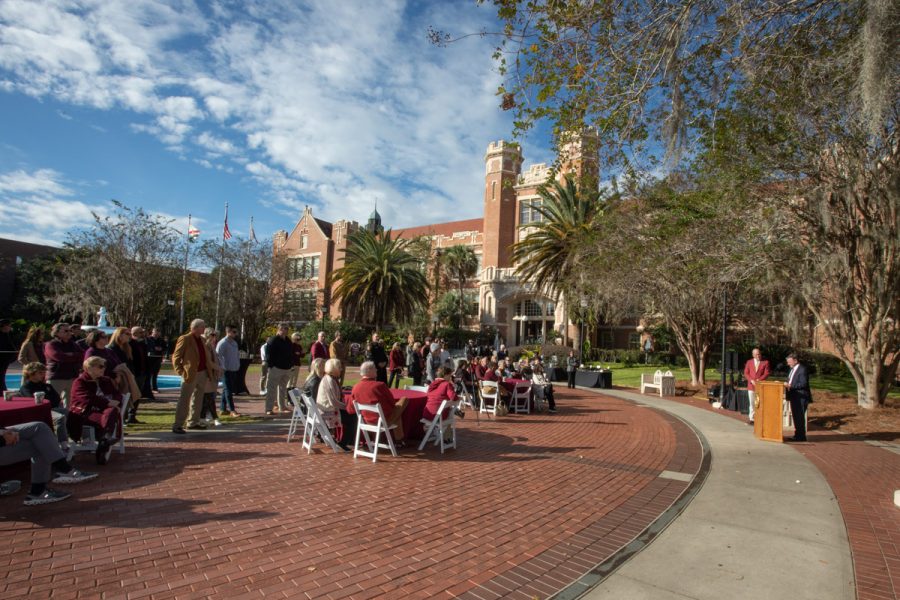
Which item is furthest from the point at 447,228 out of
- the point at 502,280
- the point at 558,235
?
the point at 558,235

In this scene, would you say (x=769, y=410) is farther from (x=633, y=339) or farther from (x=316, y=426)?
(x=633, y=339)

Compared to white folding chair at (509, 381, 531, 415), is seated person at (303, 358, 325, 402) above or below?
above

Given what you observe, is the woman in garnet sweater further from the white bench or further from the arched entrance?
the arched entrance

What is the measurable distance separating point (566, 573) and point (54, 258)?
5169 cm

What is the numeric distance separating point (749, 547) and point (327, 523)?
3.71m

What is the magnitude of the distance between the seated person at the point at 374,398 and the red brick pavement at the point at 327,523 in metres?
0.58

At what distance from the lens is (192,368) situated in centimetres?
819

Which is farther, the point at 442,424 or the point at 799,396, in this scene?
the point at 799,396

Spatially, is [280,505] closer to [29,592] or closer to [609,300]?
[29,592]

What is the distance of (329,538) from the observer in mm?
4266

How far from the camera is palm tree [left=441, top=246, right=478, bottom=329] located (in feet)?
159

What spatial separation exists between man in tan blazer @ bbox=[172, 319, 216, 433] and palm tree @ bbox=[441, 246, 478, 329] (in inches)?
1538

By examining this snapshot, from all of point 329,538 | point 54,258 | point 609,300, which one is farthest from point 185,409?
point 54,258

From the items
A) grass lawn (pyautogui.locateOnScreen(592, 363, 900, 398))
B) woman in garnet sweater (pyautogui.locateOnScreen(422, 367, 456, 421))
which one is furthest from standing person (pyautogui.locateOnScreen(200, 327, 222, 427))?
grass lawn (pyautogui.locateOnScreen(592, 363, 900, 398))
